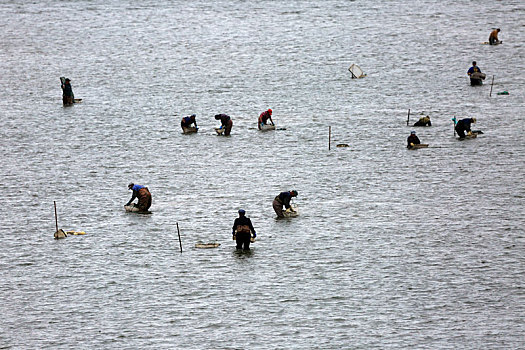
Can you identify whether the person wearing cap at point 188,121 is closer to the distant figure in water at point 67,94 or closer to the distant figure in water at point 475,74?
the distant figure in water at point 67,94

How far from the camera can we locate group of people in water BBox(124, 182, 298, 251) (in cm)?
3756

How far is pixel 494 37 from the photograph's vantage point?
297ft

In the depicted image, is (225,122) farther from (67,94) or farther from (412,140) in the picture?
(67,94)

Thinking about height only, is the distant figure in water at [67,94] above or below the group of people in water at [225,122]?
above

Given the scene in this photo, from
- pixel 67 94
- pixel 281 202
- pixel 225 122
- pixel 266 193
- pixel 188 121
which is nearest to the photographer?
pixel 281 202

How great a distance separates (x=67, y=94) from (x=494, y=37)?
148 feet

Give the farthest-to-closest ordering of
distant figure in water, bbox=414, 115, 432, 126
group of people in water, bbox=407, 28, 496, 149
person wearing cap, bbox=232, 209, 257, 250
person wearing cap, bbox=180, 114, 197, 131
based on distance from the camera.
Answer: distant figure in water, bbox=414, 115, 432, 126, person wearing cap, bbox=180, 114, 197, 131, group of people in water, bbox=407, 28, 496, 149, person wearing cap, bbox=232, 209, 257, 250

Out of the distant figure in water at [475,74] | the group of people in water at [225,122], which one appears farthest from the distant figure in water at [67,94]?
the distant figure in water at [475,74]

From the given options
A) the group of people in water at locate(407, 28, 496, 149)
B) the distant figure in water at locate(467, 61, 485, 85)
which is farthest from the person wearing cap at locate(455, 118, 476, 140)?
the distant figure in water at locate(467, 61, 485, 85)

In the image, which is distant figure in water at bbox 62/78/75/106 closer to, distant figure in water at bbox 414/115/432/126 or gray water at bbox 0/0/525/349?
gray water at bbox 0/0/525/349

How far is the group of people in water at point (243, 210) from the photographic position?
37562 mm

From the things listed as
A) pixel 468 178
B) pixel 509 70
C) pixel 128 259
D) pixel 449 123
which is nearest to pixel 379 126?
pixel 449 123

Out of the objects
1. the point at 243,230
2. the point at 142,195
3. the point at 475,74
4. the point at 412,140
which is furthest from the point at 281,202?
the point at 475,74

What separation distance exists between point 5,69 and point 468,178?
5304 centimetres
